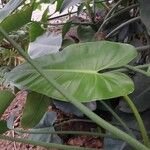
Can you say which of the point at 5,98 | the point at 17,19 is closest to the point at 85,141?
the point at 5,98

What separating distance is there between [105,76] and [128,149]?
427 millimetres

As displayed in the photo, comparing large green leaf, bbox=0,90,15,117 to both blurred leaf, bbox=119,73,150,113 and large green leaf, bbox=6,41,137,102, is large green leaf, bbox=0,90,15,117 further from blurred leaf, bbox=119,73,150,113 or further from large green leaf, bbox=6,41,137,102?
blurred leaf, bbox=119,73,150,113

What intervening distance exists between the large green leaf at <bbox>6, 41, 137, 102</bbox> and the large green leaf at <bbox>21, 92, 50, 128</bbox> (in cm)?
27

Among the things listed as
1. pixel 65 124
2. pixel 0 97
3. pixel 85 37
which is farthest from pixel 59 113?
pixel 0 97

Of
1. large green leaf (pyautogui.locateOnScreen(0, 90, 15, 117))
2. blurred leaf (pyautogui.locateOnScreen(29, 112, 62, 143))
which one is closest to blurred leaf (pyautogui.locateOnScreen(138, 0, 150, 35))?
large green leaf (pyautogui.locateOnScreen(0, 90, 15, 117))

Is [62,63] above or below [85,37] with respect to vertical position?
above

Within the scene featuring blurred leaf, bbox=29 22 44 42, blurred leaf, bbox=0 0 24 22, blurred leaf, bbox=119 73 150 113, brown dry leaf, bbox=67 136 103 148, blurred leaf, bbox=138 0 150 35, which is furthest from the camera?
brown dry leaf, bbox=67 136 103 148

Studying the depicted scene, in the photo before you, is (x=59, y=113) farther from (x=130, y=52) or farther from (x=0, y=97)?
(x=130, y=52)

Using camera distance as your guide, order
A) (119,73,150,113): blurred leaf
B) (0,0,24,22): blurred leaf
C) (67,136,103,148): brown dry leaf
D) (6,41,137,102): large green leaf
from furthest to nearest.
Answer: (67,136,103,148): brown dry leaf
(119,73,150,113): blurred leaf
(0,0,24,22): blurred leaf
(6,41,137,102): large green leaf

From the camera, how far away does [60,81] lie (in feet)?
3.11

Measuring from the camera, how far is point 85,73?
951 millimetres

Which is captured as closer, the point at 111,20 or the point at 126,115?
the point at 126,115

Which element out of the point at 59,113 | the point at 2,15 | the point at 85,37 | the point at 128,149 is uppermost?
the point at 2,15

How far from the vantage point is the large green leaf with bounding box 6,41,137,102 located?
854 millimetres
